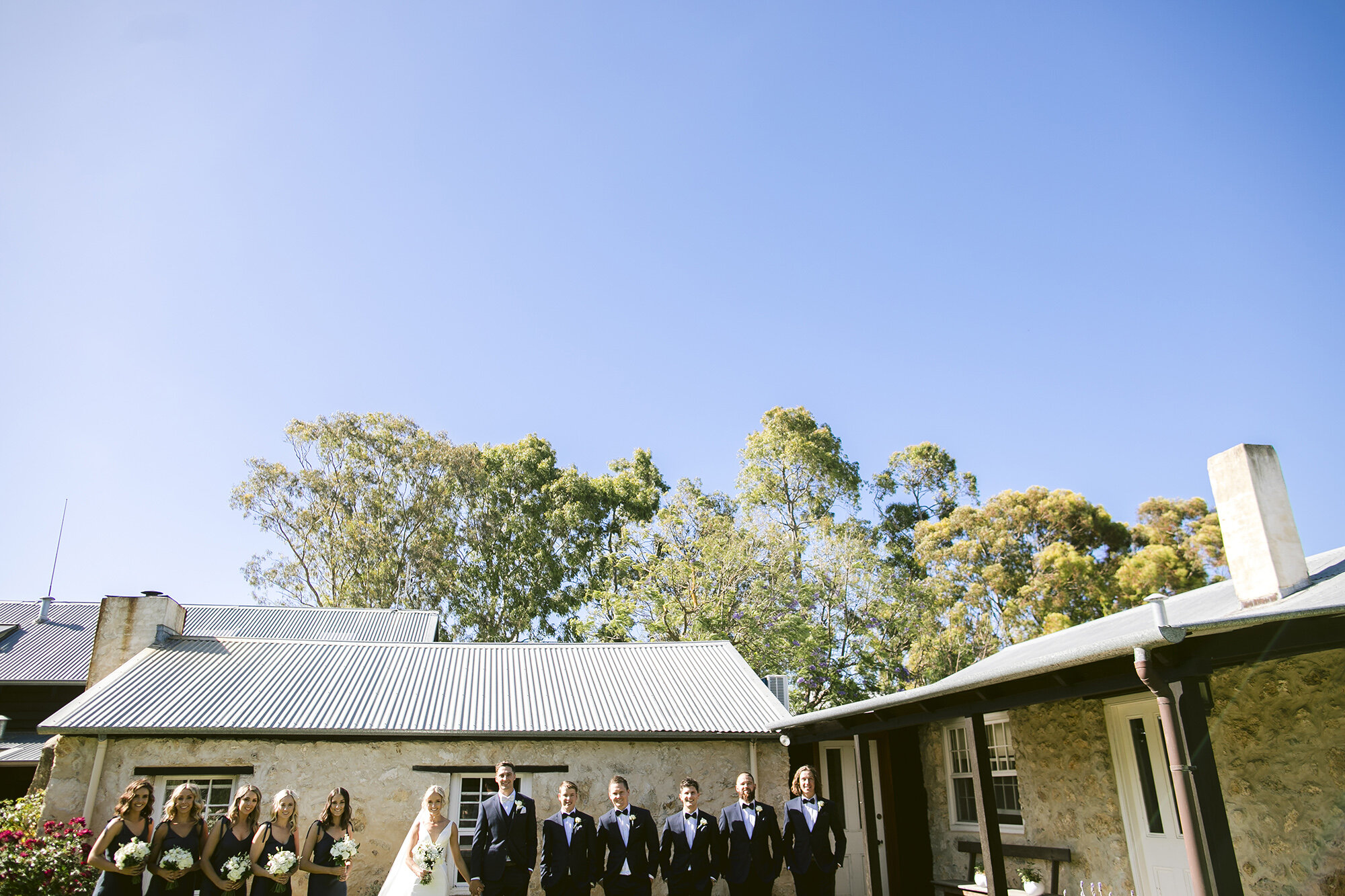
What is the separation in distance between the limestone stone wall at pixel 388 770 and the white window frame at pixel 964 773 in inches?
83.1

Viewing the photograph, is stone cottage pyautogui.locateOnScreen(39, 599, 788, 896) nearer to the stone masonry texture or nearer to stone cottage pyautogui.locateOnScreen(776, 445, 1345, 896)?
stone cottage pyautogui.locateOnScreen(776, 445, 1345, 896)

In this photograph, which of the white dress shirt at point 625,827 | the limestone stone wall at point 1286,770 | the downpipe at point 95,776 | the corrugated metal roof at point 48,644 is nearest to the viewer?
the limestone stone wall at point 1286,770

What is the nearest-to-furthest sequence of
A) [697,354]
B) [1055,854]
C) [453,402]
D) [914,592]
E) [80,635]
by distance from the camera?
[1055,854]
[697,354]
[453,402]
[80,635]
[914,592]

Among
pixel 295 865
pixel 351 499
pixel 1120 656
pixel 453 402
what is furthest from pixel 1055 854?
pixel 351 499

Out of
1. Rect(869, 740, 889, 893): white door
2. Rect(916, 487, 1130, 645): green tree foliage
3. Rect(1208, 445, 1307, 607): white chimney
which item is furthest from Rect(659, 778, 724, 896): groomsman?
Rect(916, 487, 1130, 645): green tree foliage

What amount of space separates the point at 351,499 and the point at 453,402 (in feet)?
42.1

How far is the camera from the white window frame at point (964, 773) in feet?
31.4

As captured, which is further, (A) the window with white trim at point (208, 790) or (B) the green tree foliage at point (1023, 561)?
(B) the green tree foliage at point (1023, 561)

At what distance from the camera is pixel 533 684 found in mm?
12656

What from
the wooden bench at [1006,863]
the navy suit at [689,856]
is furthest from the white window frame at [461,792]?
the wooden bench at [1006,863]

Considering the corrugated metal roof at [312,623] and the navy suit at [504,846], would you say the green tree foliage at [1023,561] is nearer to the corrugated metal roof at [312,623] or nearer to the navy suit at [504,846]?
the corrugated metal roof at [312,623]

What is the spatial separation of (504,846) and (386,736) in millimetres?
3483

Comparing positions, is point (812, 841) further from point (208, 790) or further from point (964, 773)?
point (208, 790)

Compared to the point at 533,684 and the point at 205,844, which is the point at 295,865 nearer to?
the point at 205,844
